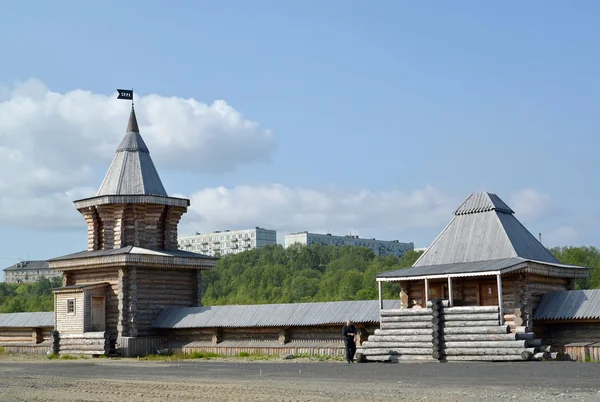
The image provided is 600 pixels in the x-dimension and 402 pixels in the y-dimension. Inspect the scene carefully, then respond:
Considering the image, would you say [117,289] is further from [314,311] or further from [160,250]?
[314,311]

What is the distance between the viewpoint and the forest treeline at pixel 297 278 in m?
76.9

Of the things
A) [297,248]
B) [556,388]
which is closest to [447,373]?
[556,388]

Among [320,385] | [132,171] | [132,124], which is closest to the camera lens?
[320,385]

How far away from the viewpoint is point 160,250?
37375mm

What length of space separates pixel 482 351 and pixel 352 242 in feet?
515

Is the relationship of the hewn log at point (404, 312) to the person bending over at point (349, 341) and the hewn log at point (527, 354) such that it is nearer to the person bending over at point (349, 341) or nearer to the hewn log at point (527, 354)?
the person bending over at point (349, 341)

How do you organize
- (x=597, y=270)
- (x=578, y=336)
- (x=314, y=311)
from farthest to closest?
(x=597, y=270) → (x=314, y=311) → (x=578, y=336)

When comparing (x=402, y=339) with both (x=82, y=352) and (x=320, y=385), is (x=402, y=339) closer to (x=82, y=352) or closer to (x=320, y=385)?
(x=320, y=385)

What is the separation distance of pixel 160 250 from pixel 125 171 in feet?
13.2

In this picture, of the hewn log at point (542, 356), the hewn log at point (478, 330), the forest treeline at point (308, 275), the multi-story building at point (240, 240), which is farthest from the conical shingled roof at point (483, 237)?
the multi-story building at point (240, 240)

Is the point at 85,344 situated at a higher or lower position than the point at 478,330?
lower

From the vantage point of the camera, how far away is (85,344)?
35.5 metres

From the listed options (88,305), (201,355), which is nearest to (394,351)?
(201,355)

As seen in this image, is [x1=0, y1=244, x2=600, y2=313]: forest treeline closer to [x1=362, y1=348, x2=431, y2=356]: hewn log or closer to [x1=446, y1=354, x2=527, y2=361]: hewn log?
[x1=362, y1=348, x2=431, y2=356]: hewn log
